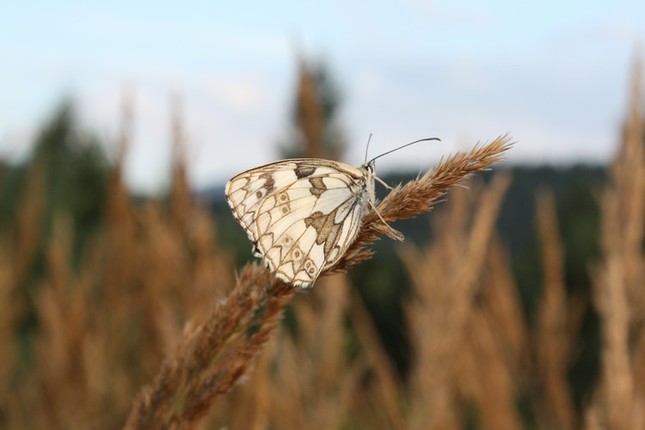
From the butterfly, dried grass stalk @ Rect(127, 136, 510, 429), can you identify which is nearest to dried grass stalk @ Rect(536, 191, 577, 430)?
the butterfly

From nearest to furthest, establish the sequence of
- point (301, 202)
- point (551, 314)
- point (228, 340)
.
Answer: point (228, 340)
point (301, 202)
point (551, 314)

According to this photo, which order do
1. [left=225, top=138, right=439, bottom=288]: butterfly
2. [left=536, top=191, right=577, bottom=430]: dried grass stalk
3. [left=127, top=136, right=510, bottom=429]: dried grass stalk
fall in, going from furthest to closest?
[left=536, top=191, right=577, bottom=430]: dried grass stalk < [left=225, top=138, right=439, bottom=288]: butterfly < [left=127, top=136, right=510, bottom=429]: dried grass stalk

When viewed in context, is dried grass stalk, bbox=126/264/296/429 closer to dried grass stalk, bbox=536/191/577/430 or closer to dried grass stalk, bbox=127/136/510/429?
dried grass stalk, bbox=127/136/510/429

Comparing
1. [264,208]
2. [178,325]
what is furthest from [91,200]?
[264,208]

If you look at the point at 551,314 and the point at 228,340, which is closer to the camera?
the point at 228,340

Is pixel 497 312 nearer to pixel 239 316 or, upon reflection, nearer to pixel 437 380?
pixel 437 380

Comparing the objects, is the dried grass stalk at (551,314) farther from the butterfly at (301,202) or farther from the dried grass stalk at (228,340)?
the dried grass stalk at (228,340)

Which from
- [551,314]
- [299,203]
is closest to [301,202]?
[299,203]

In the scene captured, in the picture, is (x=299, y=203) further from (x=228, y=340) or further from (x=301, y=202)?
(x=228, y=340)
